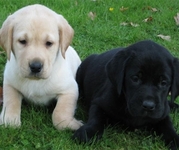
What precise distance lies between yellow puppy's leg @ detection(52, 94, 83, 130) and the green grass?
0.24 feet

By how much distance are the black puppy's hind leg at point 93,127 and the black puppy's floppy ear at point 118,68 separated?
347mm

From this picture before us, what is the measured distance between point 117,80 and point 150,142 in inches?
26.0

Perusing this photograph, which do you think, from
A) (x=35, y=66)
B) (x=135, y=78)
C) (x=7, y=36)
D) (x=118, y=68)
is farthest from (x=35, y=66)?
(x=135, y=78)

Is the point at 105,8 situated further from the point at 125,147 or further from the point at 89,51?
the point at 125,147

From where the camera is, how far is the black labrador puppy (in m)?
3.68

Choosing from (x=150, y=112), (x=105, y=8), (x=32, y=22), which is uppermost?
(x=32, y=22)

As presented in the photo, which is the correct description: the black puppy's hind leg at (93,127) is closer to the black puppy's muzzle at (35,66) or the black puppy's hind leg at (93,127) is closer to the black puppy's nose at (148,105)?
the black puppy's nose at (148,105)

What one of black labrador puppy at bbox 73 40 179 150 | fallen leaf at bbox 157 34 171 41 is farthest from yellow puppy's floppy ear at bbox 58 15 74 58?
fallen leaf at bbox 157 34 171 41

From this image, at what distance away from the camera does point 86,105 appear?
15.2 feet

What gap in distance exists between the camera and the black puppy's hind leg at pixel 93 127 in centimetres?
378

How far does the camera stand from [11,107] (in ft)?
13.6

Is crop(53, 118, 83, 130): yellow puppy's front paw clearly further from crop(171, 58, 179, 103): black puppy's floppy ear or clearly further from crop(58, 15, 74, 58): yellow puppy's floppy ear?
crop(171, 58, 179, 103): black puppy's floppy ear

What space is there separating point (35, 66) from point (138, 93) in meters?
0.93

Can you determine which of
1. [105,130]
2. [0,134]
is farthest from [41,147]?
[105,130]
